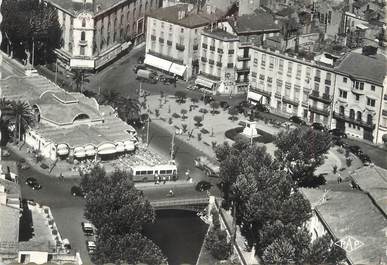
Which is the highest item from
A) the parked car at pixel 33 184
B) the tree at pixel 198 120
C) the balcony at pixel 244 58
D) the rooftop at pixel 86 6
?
the rooftop at pixel 86 6

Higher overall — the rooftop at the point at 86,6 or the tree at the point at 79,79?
the rooftop at the point at 86,6

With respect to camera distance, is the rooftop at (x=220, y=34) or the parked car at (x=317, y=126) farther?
the rooftop at (x=220, y=34)

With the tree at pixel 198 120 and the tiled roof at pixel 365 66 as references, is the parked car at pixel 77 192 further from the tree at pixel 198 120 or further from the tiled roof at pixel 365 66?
the tiled roof at pixel 365 66

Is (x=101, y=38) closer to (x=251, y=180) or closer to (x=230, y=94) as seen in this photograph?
(x=230, y=94)

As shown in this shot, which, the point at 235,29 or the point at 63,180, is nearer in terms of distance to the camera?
the point at 63,180

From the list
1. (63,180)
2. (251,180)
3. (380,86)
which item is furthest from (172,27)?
(251,180)

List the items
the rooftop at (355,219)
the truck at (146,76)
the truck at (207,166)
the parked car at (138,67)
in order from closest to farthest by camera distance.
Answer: the rooftop at (355,219)
the truck at (207,166)
the truck at (146,76)
the parked car at (138,67)

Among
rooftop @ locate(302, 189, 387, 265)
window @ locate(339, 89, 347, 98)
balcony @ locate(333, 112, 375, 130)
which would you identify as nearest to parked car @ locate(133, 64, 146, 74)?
balcony @ locate(333, 112, 375, 130)

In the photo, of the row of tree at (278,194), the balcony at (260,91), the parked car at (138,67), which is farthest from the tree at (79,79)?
the row of tree at (278,194)
